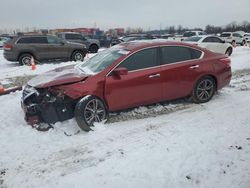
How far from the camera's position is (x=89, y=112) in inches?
219

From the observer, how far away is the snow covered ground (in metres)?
3.96

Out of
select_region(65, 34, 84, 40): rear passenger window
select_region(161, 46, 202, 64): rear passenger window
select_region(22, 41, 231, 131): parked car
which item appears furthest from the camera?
select_region(65, 34, 84, 40): rear passenger window

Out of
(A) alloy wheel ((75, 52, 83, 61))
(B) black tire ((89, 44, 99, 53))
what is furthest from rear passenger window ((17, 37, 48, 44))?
(B) black tire ((89, 44, 99, 53))

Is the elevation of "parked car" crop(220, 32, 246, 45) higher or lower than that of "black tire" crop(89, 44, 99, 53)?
higher

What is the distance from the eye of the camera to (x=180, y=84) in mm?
6703

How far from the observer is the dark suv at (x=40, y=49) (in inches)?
591

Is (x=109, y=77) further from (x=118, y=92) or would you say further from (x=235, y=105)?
(x=235, y=105)

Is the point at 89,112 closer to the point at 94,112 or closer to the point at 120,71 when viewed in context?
the point at 94,112

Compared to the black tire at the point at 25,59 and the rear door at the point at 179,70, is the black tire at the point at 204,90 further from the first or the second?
the black tire at the point at 25,59

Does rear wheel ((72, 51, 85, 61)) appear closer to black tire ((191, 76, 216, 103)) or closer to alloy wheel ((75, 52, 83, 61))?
alloy wheel ((75, 52, 83, 61))

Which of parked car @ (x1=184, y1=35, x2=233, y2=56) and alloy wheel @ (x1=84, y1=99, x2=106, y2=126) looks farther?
parked car @ (x1=184, y1=35, x2=233, y2=56)

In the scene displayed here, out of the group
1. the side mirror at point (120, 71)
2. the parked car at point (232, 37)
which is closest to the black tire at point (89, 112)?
the side mirror at point (120, 71)

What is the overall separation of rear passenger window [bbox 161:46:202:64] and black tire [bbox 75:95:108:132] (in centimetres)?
188

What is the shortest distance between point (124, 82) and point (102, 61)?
849mm
